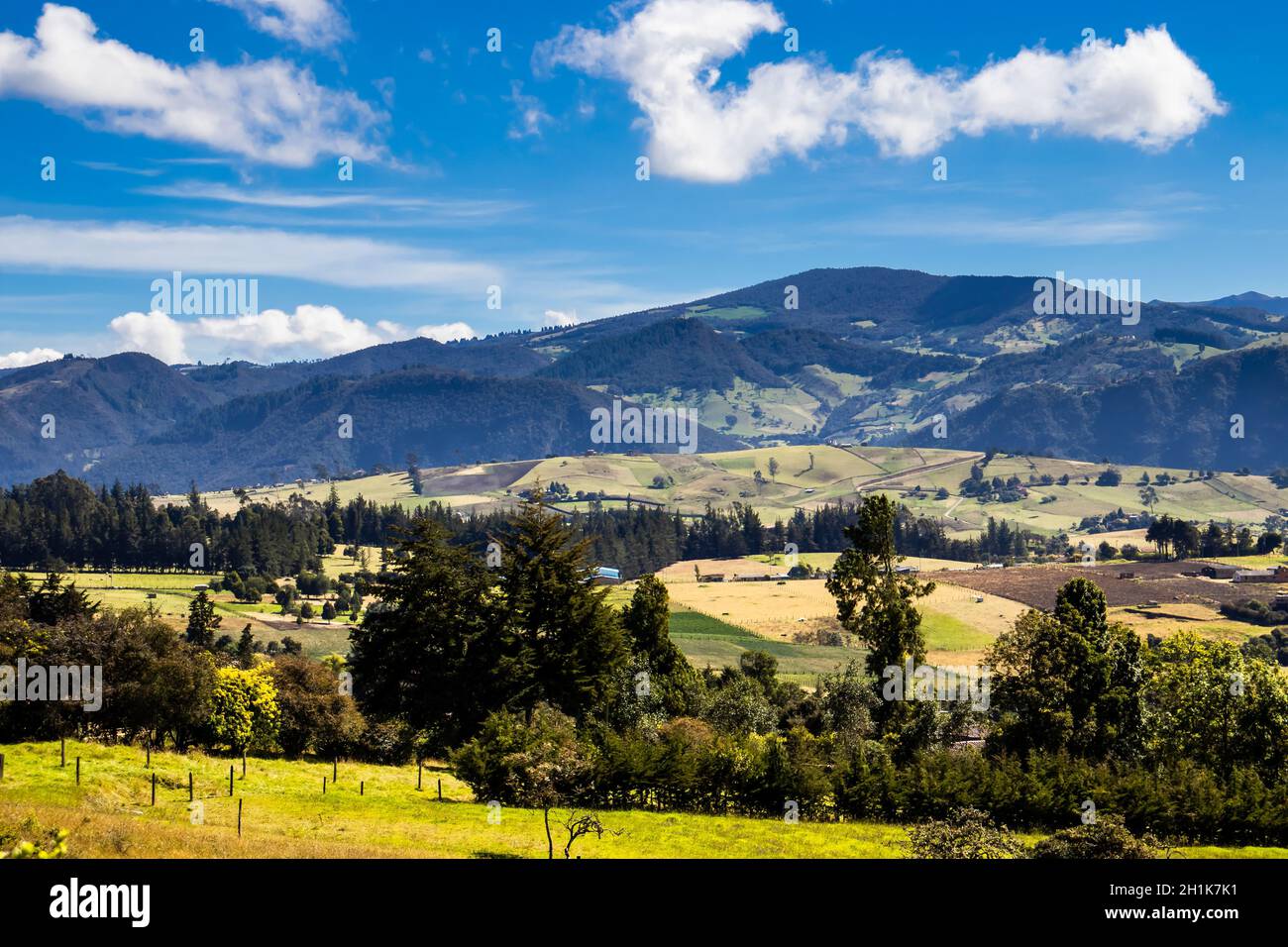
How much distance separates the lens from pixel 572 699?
6881 centimetres

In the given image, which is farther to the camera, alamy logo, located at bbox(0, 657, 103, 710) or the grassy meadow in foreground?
alamy logo, located at bbox(0, 657, 103, 710)

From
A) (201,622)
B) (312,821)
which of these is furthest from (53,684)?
(201,622)

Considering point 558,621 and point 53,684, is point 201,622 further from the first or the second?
point 53,684

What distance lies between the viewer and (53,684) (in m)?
54.0

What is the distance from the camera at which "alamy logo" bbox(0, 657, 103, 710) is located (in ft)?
176
